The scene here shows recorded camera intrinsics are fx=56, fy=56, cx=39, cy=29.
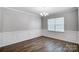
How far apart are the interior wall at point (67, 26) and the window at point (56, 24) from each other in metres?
0.08

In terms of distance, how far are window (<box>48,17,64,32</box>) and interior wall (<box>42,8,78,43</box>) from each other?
8 centimetres

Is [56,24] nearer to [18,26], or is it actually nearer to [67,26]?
[67,26]

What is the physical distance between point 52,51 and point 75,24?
0.89 metres

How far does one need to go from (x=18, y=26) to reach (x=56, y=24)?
988 mm

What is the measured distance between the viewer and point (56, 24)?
57.7 inches

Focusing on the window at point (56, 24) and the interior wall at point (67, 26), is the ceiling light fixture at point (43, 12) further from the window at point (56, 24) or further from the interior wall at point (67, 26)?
the window at point (56, 24)

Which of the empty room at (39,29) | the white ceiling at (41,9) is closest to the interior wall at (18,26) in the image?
the empty room at (39,29)

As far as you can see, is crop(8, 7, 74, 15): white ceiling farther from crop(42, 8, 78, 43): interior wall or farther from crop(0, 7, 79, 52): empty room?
crop(42, 8, 78, 43): interior wall

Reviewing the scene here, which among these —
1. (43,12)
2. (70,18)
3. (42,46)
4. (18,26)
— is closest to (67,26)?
(70,18)

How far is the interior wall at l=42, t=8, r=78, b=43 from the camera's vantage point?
1.38 m
